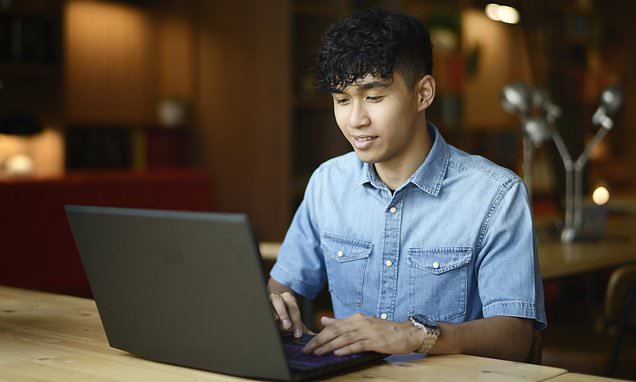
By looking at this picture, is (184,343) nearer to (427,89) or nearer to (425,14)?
(427,89)

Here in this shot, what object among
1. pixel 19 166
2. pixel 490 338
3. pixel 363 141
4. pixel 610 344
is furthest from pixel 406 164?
pixel 19 166

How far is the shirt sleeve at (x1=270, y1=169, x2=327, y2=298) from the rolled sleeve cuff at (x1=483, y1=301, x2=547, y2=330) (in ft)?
1.50

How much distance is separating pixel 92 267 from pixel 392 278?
68 centimetres

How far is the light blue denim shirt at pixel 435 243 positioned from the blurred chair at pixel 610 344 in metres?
1.21

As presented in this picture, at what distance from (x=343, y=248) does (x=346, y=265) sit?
0.04 metres

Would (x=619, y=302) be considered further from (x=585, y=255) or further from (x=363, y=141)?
(x=363, y=141)

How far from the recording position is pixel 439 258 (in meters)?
1.94

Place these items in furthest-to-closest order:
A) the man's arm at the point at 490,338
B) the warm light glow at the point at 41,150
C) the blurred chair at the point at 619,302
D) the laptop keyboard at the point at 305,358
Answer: the warm light glow at the point at 41,150 → the blurred chair at the point at 619,302 → the man's arm at the point at 490,338 → the laptop keyboard at the point at 305,358

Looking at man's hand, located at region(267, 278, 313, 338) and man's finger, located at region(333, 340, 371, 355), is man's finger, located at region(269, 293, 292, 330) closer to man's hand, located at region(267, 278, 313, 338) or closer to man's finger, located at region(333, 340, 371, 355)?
man's hand, located at region(267, 278, 313, 338)

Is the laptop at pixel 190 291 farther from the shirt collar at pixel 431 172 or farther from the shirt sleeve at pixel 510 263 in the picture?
the shirt collar at pixel 431 172

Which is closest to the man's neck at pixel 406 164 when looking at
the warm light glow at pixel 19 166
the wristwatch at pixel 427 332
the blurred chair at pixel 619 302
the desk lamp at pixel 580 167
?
the wristwatch at pixel 427 332

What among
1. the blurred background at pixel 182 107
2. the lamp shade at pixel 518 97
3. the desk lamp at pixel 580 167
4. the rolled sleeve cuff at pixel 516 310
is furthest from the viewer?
the blurred background at pixel 182 107

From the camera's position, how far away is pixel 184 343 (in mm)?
1458

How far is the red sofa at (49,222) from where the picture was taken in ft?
15.6
